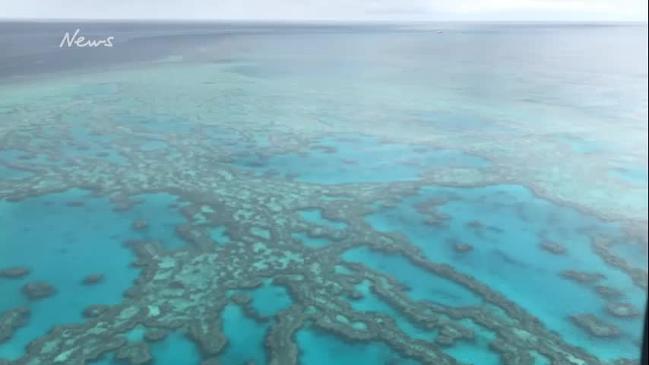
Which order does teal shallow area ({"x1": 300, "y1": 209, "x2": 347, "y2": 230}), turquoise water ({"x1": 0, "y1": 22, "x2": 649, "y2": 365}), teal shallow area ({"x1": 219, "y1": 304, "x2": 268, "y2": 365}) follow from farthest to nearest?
teal shallow area ({"x1": 300, "y1": 209, "x2": 347, "y2": 230}) → turquoise water ({"x1": 0, "y1": 22, "x2": 649, "y2": 365}) → teal shallow area ({"x1": 219, "y1": 304, "x2": 268, "y2": 365})

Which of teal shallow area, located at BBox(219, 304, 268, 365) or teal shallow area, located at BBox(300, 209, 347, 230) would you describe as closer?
teal shallow area, located at BBox(219, 304, 268, 365)

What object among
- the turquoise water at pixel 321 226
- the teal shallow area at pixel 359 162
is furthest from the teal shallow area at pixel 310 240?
the teal shallow area at pixel 359 162

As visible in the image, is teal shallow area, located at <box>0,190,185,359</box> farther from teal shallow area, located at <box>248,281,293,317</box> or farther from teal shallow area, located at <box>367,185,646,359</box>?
teal shallow area, located at <box>367,185,646,359</box>

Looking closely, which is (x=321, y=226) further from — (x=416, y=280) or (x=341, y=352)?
(x=341, y=352)

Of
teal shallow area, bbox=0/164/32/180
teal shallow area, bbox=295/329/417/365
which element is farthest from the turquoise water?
teal shallow area, bbox=0/164/32/180

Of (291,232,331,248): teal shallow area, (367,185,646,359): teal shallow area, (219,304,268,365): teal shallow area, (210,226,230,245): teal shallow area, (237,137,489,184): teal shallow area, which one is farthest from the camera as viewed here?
(237,137,489,184): teal shallow area

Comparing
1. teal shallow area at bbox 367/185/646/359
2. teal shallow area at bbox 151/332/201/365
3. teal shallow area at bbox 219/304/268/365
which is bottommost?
teal shallow area at bbox 367/185/646/359

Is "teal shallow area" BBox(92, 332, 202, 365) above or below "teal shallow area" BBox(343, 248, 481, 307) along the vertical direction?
above

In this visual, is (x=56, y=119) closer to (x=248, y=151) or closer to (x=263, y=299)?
(x=248, y=151)

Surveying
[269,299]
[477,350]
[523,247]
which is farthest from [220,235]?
[523,247]

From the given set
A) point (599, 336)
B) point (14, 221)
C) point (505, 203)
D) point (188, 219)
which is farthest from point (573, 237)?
point (14, 221)
